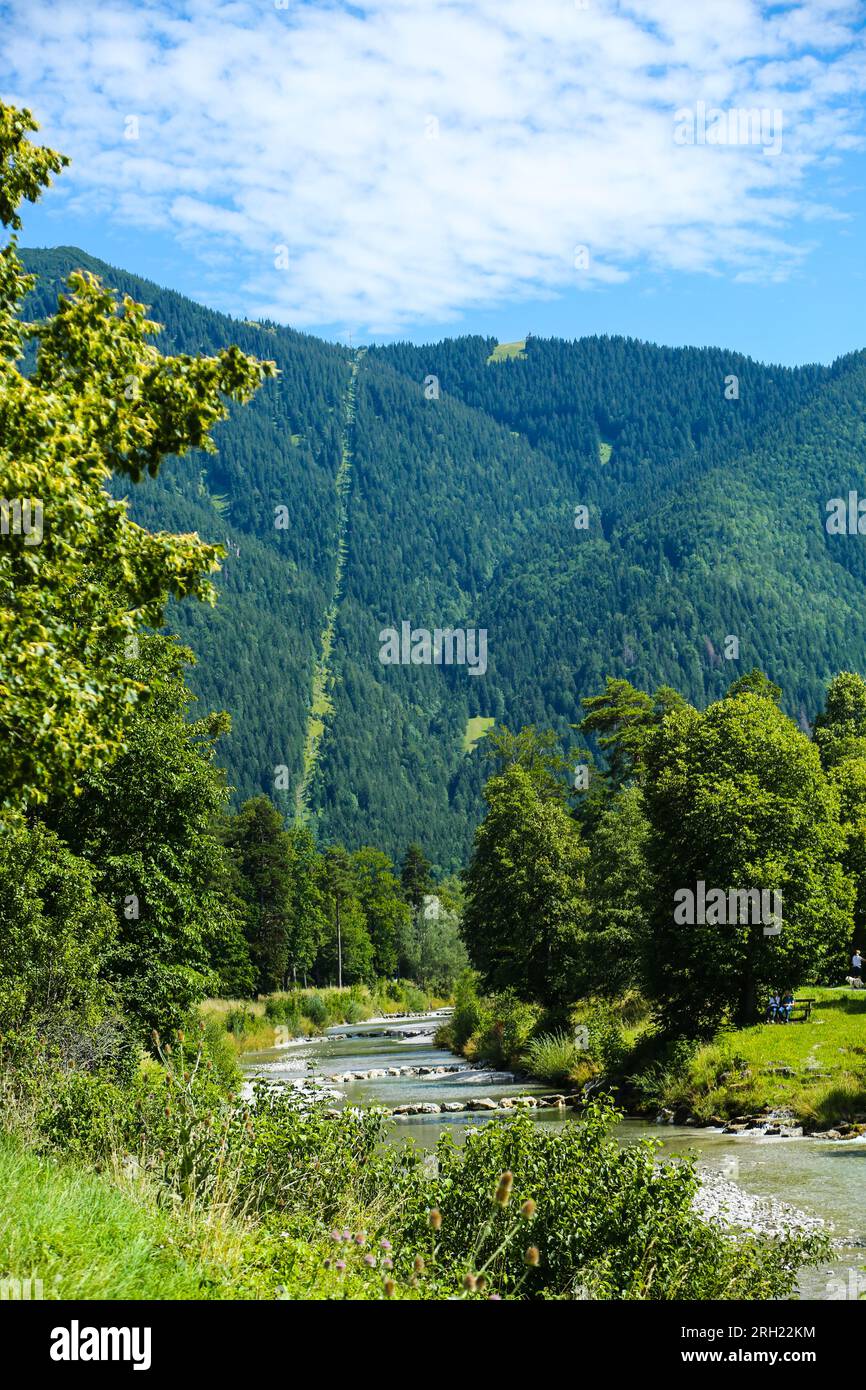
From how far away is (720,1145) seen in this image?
93.6ft

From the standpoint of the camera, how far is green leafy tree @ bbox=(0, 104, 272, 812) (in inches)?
349

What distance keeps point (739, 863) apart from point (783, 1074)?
743 centimetres

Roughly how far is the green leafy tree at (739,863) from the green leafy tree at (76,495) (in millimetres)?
29562

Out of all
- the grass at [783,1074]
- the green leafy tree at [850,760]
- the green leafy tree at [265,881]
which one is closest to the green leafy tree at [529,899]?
the green leafy tree at [850,760]

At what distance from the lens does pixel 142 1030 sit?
3039cm

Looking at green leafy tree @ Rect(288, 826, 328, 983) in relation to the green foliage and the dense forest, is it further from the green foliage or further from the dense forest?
the green foliage

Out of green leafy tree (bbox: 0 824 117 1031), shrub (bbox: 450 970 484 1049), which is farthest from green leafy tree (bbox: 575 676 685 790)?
green leafy tree (bbox: 0 824 117 1031)

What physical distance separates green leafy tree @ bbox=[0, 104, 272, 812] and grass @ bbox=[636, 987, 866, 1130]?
Result: 24.8 metres

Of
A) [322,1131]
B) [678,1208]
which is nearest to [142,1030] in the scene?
[322,1131]

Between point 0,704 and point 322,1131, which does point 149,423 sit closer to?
point 0,704

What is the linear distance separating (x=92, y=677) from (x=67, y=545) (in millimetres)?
1110

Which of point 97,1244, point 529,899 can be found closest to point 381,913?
point 529,899

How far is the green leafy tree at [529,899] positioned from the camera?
5612cm

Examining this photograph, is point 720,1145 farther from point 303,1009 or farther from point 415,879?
point 415,879
